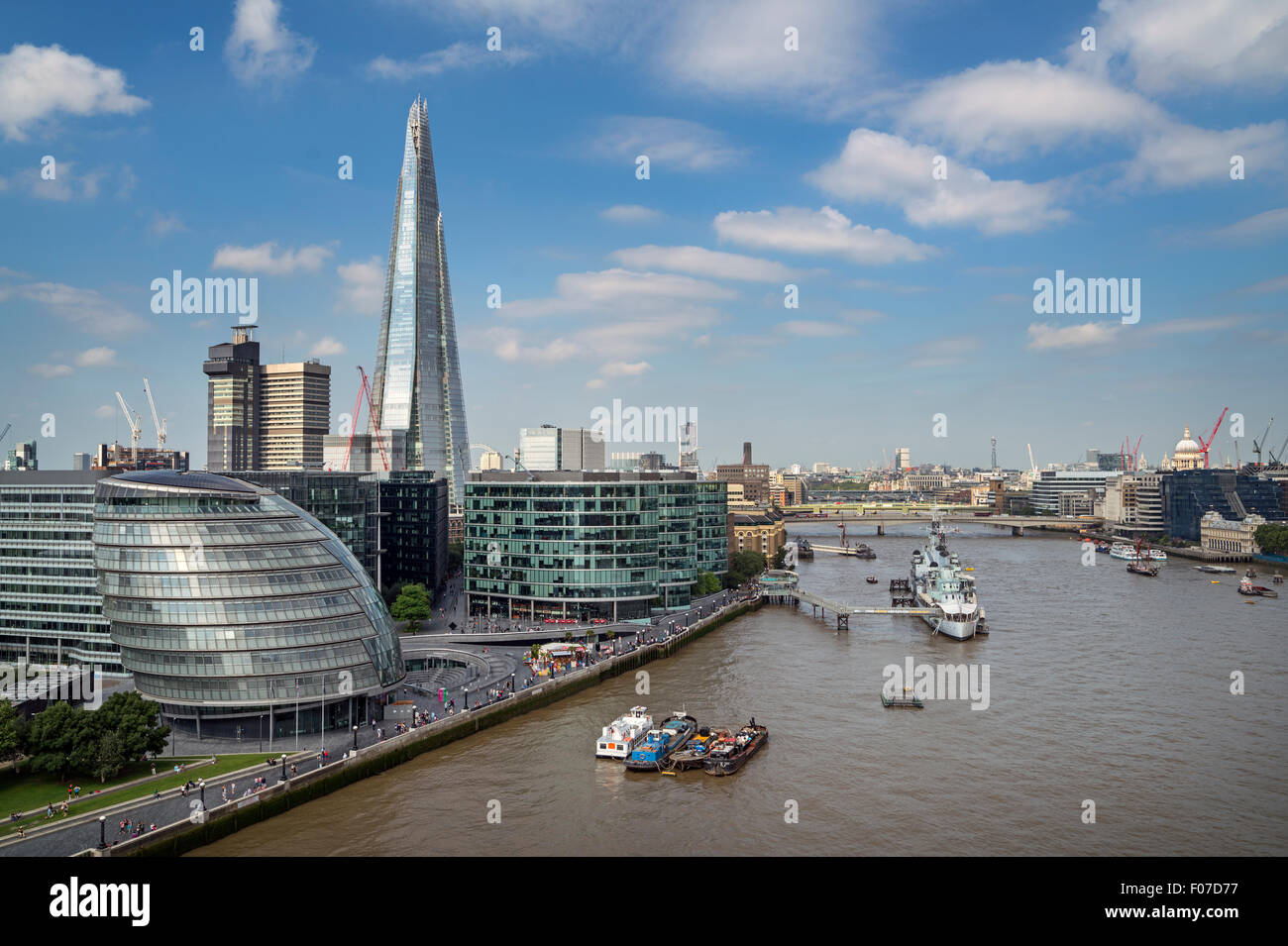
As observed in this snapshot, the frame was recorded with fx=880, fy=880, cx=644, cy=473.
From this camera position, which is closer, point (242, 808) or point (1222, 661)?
point (242, 808)

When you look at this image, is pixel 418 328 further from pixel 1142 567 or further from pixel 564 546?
pixel 1142 567

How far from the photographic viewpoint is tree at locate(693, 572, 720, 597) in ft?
299

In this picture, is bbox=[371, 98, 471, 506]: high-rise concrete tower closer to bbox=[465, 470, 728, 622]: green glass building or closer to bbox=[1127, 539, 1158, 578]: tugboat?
bbox=[465, 470, 728, 622]: green glass building

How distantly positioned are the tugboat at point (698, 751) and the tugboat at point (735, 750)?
1.22 feet

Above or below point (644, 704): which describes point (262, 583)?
above

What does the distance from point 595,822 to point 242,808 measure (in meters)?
13.3

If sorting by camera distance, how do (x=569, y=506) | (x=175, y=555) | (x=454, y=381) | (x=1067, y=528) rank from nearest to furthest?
(x=175, y=555) → (x=569, y=506) → (x=454, y=381) → (x=1067, y=528)

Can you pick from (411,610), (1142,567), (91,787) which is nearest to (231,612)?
(91,787)

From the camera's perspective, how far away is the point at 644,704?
5116cm

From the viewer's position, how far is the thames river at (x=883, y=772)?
104 ft

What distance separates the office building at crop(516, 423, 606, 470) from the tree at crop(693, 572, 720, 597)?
21.0 m

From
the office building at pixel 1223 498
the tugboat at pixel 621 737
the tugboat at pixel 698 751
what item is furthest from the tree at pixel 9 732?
the office building at pixel 1223 498

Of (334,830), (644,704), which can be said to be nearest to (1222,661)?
(644,704)

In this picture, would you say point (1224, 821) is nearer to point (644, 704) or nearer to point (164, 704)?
point (644, 704)
